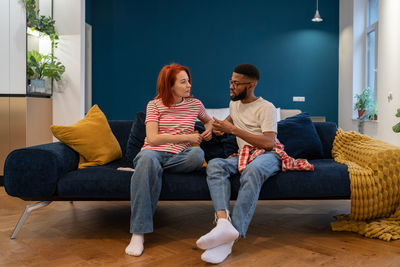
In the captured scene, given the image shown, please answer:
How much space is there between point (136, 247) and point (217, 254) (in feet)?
1.41

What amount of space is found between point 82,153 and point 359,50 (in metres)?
5.22

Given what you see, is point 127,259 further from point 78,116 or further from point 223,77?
point 223,77

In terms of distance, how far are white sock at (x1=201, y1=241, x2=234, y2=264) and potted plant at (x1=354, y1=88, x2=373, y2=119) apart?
4617 millimetres

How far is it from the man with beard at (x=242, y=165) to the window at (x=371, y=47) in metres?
4.12

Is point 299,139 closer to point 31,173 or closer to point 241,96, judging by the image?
point 241,96

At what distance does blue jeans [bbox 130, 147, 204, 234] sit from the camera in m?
2.22

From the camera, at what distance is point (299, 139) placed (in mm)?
3021

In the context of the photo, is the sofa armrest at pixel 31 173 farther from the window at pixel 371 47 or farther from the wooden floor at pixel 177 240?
the window at pixel 371 47

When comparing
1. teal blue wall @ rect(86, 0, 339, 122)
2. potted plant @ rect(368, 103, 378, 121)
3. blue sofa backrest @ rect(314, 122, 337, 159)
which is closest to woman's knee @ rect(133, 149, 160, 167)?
blue sofa backrest @ rect(314, 122, 337, 159)

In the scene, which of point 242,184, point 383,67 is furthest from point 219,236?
point 383,67

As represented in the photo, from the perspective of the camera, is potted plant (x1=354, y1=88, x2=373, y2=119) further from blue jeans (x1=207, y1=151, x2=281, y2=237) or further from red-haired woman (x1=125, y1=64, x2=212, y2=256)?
blue jeans (x1=207, y1=151, x2=281, y2=237)

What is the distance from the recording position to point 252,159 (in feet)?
8.16

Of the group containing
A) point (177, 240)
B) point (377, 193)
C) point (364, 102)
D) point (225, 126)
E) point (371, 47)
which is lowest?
point (177, 240)

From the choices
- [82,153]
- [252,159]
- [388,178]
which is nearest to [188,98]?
[252,159]
